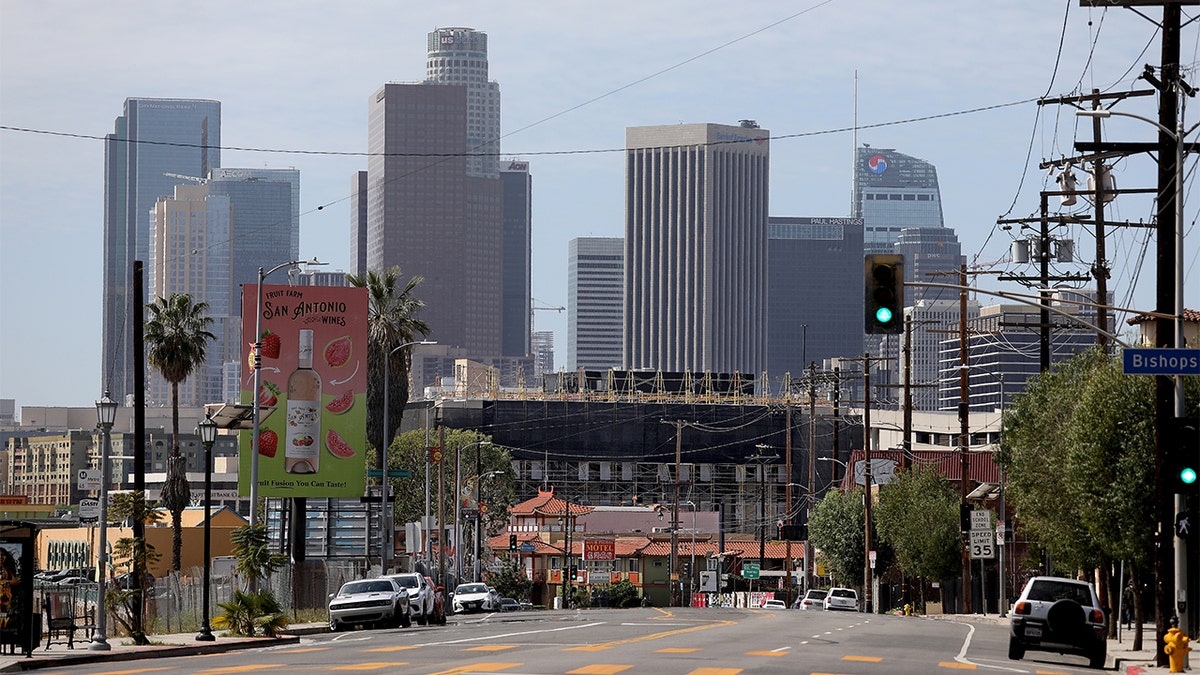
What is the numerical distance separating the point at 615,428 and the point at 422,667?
147 metres

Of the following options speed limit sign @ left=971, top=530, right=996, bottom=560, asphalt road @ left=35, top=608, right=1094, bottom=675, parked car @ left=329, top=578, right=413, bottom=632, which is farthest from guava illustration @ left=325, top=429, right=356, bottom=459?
speed limit sign @ left=971, top=530, right=996, bottom=560

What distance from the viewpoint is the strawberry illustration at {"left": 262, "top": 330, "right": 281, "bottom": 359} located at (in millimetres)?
63531

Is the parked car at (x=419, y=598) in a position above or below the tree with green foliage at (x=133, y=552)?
below

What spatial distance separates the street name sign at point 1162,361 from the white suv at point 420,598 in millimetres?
26374

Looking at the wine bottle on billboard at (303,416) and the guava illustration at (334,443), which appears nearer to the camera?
the wine bottle on billboard at (303,416)

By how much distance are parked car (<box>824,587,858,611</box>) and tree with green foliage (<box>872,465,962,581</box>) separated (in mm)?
2801

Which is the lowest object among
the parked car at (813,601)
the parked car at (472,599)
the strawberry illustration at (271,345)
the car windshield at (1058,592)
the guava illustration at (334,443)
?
the parked car at (813,601)

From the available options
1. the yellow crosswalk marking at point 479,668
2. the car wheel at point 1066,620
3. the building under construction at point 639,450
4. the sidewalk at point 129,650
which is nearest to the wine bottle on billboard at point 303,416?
the sidewalk at point 129,650

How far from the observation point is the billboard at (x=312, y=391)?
63.5 meters

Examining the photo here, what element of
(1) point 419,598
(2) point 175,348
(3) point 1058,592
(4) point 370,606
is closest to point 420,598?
(1) point 419,598

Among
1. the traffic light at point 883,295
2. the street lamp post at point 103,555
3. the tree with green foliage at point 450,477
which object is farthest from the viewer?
the tree with green foliage at point 450,477

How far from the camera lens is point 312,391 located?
63.9 meters

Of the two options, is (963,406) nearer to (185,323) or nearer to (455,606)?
(455,606)

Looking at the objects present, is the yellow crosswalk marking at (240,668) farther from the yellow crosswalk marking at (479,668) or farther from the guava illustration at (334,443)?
the guava illustration at (334,443)
